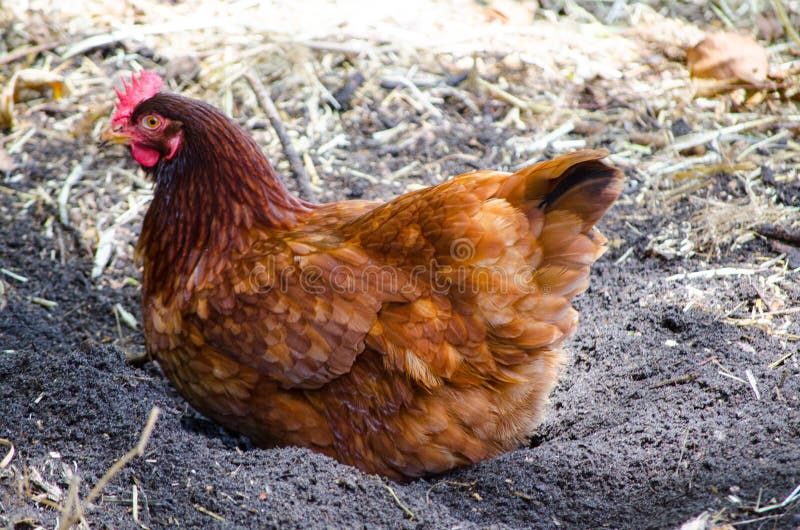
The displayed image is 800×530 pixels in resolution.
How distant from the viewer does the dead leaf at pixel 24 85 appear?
15.9 feet

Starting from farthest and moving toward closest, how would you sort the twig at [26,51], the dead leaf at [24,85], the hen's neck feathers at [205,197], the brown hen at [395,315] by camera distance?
the twig at [26,51]
the dead leaf at [24,85]
the hen's neck feathers at [205,197]
the brown hen at [395,315]

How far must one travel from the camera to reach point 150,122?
11.0ft

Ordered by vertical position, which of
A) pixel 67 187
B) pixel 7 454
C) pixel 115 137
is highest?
pixel 115 137

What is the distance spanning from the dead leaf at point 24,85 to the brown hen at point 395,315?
7.50ft

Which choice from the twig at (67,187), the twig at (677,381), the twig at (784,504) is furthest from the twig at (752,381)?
the twig at (67,187)

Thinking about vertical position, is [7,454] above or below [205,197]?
below

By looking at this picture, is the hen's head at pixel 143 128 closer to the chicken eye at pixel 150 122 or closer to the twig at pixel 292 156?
the chicken eye at pixel 150 122

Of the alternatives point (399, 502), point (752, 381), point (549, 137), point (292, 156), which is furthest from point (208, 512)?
point (549, 137)

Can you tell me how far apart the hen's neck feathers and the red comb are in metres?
0.09

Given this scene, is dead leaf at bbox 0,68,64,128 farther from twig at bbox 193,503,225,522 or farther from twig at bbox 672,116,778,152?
twig at bbox 672,116,778,152

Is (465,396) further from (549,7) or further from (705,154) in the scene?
(549,7)

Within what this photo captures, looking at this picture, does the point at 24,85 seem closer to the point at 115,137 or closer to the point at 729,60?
the point at 115,137

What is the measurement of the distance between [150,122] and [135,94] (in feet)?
0.66

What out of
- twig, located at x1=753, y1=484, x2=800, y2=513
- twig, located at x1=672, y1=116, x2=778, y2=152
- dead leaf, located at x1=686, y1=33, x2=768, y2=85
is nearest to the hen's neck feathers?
twig, located at x1=753, y1=484, x2=800, y2=513
